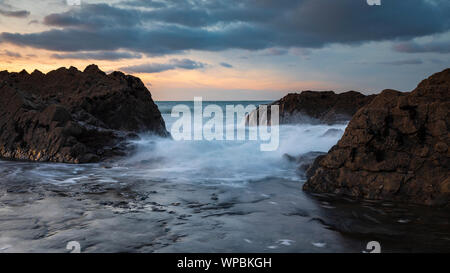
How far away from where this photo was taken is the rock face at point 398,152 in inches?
169

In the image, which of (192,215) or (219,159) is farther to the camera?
(219,159)

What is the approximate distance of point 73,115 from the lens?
345 inches

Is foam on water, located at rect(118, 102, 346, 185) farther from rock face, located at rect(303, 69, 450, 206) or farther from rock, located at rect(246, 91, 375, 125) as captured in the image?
rock, located at rect(246, 91, 375, 125)

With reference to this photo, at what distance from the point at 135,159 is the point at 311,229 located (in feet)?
16.7

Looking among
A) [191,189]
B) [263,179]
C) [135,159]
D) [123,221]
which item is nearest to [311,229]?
[123,221]

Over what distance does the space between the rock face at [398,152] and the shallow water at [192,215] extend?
0.29 meters

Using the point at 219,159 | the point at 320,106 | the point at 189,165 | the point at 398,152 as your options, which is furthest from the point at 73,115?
the point at 320,106

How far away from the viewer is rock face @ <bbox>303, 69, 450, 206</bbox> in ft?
14.1

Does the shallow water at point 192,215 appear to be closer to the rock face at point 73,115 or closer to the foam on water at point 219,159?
the foam on water at point 219,159

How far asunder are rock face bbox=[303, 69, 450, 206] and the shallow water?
0.29m

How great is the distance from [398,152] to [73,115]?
24.1 feet

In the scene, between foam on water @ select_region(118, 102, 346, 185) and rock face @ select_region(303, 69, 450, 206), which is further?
foam on water @ select_region(118, 102, 346, 185)

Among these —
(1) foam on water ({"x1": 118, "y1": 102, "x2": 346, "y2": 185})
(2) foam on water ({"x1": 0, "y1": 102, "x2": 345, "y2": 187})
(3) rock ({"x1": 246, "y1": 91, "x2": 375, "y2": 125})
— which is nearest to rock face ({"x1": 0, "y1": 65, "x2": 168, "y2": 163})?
(2) foam on water ({"x1": 0, "y1": 102, "x2": 345, "y2": 187})

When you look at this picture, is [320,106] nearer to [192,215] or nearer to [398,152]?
[398,152]
